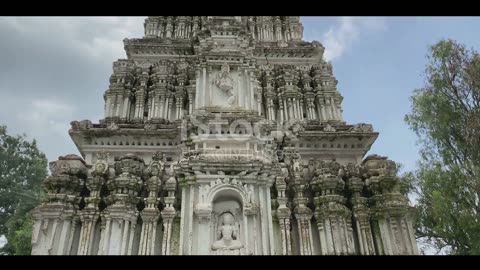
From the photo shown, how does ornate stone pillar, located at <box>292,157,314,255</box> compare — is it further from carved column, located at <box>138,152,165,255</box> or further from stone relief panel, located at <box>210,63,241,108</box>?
carved column, located at <box>138,152,165,255</box>

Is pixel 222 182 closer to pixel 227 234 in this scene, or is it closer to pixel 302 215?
pixel 227 234

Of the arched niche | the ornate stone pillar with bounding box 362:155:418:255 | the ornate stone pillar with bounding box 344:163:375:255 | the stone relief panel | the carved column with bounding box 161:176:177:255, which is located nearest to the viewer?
the arched niche

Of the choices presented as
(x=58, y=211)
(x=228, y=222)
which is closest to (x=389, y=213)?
(x=228, y=222)

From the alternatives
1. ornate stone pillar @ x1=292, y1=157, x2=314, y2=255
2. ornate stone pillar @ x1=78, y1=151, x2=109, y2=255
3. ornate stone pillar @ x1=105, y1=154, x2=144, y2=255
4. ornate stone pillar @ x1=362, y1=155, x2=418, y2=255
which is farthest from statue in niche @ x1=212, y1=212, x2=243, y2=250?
ornate stone pillar @ x1=362, y1=155, x2=418, y2=255

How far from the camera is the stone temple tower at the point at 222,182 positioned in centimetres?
771

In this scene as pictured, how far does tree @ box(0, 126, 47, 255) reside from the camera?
16453 mm

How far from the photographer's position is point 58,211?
25.8 ft

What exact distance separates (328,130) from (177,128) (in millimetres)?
4215

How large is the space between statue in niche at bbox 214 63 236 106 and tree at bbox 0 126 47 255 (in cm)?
1101

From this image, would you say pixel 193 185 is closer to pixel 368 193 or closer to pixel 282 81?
pixel 368 193
